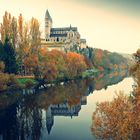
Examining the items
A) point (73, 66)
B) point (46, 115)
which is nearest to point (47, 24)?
point (73, 66)

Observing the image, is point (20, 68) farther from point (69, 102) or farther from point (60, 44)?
point (60, 44)

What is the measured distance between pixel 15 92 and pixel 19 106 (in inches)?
220

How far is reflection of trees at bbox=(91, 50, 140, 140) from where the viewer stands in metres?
12.1

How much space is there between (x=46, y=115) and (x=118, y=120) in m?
8.81

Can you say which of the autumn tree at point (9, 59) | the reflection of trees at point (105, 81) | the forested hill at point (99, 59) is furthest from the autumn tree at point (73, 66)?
the forested hill at point (99, 59)

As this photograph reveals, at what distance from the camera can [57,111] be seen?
22.3 metres

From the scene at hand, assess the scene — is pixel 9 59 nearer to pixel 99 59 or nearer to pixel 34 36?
pixel 34 36

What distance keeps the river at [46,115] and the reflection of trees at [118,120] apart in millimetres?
1869

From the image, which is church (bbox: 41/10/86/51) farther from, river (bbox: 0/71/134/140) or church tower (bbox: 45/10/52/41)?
river (bbox: 0/71/134/140)

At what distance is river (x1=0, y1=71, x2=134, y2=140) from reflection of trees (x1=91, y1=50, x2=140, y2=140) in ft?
6.13

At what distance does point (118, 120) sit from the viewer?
12375 mm

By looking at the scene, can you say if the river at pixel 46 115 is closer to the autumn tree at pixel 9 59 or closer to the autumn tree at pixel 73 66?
the autumn tree at pixel 9 59

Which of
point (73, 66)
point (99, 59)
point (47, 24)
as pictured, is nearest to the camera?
point (73, 66)

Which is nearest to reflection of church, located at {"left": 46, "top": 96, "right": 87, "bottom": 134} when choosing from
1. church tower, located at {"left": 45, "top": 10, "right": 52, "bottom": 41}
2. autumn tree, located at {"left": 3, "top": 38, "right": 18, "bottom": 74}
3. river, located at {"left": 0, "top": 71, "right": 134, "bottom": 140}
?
river, located at {"left": 0, "top": 71, "right": 134, "bottom": 140}
